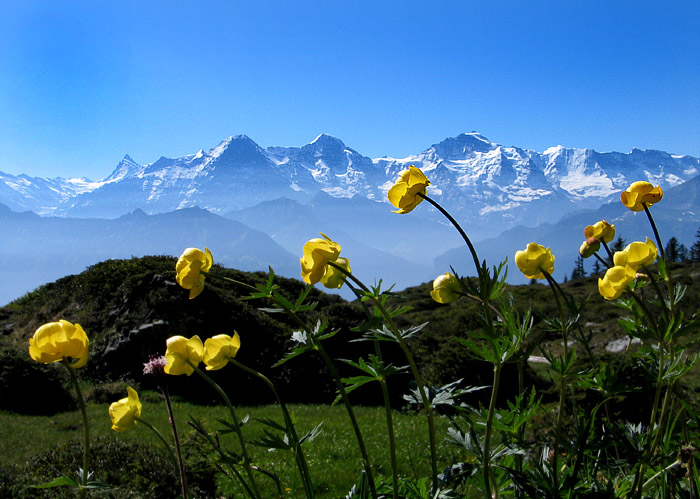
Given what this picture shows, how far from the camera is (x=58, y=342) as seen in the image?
1.14 metres

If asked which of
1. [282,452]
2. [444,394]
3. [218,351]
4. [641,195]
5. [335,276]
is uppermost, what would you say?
[641,195]

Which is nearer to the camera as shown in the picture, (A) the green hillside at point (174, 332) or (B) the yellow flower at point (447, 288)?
(B) the yellow flower at point (447, 288)

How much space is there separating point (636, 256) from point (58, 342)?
5.11 feet

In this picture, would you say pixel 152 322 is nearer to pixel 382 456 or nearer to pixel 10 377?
pixel 10 377

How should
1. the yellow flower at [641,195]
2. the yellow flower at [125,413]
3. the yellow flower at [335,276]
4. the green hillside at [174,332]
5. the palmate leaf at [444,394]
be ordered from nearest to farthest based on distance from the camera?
the palmate leaf at [444,394], the yellow flower at [335,276], the yellow flower at [125,413], the yellow flower at [641,195], the green hillside at [174,332]

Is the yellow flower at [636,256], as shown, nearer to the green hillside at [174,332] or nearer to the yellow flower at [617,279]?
the yellow flower at [617,279]

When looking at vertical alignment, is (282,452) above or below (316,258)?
below

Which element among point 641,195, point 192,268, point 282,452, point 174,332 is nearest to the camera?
point 192,268

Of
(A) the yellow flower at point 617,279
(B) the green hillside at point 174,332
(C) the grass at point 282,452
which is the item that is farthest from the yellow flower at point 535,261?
(B) the green hillside at point 174,332

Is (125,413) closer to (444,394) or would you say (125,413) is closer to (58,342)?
(58,342)

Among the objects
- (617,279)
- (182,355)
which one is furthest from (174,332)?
(617,279)

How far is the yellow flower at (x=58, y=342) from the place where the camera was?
44.7 inches

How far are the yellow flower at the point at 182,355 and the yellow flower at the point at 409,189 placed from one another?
667mm

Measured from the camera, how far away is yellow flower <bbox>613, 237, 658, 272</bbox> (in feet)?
4.21
